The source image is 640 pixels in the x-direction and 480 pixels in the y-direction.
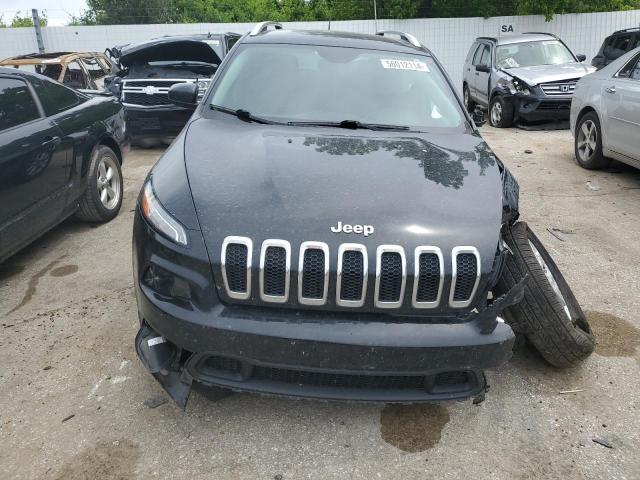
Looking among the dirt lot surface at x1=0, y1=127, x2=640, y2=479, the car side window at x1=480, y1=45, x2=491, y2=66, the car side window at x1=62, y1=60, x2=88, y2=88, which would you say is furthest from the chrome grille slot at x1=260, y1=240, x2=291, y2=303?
the car side window at x1=480, y1=45, x2=491, y2=66

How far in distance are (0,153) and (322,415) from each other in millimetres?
2792

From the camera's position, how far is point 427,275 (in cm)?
215

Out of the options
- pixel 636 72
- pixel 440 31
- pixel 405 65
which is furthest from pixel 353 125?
pixel 440 31

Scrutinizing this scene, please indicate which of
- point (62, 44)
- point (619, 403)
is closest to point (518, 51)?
point (619, 403)

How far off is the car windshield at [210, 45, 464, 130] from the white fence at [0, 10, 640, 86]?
1437cm

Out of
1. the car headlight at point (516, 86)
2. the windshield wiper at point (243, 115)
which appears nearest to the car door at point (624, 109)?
the car headlight at point (516, 86)

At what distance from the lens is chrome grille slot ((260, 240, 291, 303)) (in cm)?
212

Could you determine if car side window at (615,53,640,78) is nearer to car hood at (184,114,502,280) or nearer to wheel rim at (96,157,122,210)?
car hood at (184,114,502,280)

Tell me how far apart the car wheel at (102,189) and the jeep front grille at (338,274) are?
10.8 feet

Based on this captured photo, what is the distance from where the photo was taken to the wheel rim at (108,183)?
516 centimetres

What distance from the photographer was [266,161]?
2639mm

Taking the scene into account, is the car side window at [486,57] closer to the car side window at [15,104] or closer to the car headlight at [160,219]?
the car side window at [15,104]

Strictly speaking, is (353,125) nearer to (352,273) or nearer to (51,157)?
(352,273)

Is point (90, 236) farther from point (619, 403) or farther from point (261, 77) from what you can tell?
point (619, 403)
